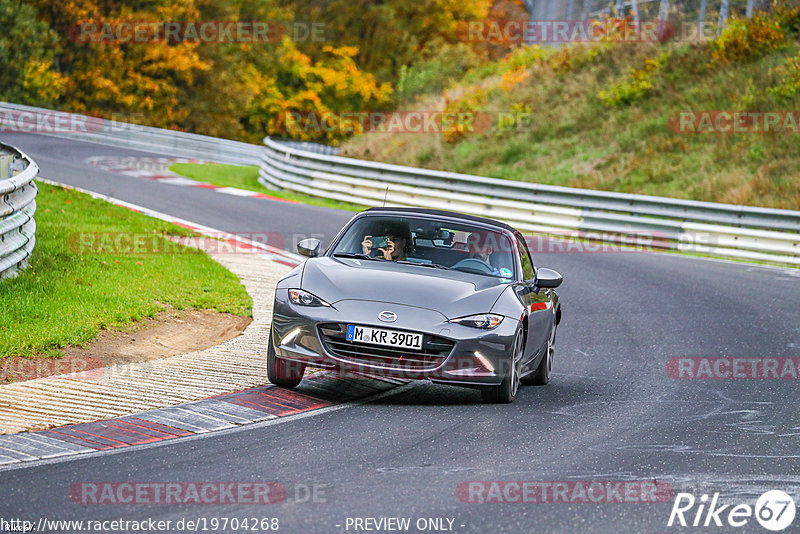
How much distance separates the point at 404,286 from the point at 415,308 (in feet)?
1.05

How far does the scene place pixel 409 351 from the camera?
8.30 m

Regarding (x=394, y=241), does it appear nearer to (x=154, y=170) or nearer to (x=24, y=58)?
(x=154, y=170)

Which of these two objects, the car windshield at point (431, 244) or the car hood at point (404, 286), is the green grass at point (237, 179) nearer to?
the car windshield at point (431, 244)

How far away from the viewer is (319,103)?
208 ft

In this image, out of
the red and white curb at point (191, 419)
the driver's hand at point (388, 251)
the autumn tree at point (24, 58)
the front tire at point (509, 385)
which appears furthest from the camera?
the autumn tree at point (24, 58)

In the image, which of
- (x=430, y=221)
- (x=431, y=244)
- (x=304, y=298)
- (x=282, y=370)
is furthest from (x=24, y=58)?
(x=304, y=298)

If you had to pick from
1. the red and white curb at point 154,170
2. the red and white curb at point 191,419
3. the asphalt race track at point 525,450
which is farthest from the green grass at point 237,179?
the red and white curb at point 191,419

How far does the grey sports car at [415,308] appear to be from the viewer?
A: 831 cm

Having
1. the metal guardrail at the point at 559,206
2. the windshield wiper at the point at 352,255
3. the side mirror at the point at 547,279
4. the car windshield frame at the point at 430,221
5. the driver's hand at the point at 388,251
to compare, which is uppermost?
the car windshield frame at the point at 430,221

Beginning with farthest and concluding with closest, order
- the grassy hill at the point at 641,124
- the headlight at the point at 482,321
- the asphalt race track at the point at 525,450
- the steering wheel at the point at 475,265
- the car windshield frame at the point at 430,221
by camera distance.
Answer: the grassy hill at the point at 641,124
the car windshield frame at the point at 430,221
the steering wheel at the point at 475,265
the headlight at the point at 482,321
the asphalt race track at the point at 525,450

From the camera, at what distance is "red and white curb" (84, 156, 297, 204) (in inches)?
1073

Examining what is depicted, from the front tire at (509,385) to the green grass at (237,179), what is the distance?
1727 cm

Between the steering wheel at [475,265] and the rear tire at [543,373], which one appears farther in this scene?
the rear tire at [543,373]

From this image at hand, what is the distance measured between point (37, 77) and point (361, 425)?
45.4m
